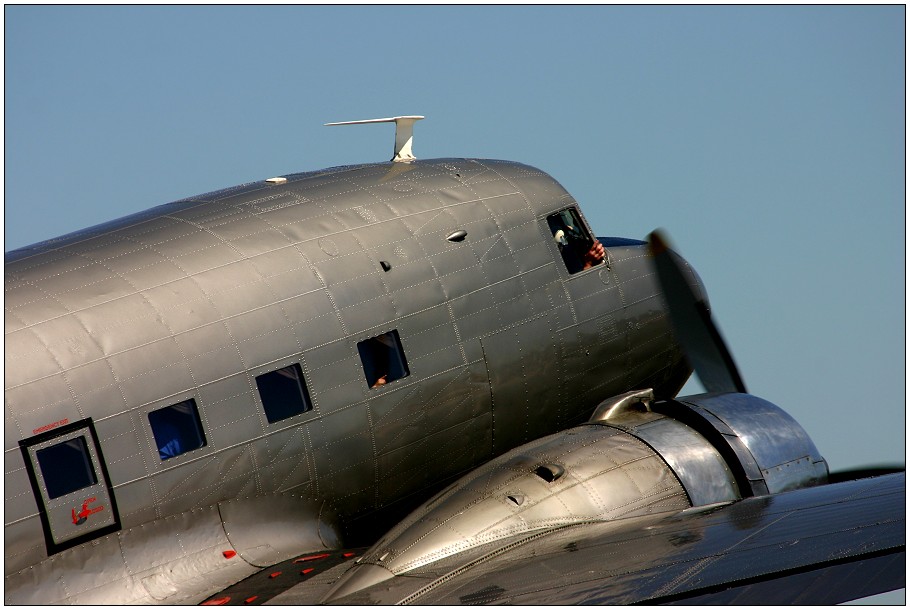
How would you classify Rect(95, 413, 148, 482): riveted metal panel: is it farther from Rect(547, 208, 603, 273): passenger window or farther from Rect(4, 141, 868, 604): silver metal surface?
Rect(547, 208, 603, 273): passenger window

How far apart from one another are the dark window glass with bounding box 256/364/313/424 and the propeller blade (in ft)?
19.1

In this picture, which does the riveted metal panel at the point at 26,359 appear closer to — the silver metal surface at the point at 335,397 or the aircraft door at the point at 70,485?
the silver metal surface at the point at 335,397

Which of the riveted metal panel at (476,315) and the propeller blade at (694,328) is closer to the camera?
the riveted metal panel at (476,315)

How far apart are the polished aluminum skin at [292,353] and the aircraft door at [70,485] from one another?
26mm

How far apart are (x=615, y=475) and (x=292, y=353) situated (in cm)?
397

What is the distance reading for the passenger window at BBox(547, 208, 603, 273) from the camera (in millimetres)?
16922

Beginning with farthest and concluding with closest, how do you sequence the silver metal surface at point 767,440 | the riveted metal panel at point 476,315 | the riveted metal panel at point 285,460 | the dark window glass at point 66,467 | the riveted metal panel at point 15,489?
the riveted metal panel at point 476,315 < the silver metal surface at point 767,440 < the riveted metal panel at point 285,460 < the dark window glass at point 66,467 < the riveted metal panel at point 15,489

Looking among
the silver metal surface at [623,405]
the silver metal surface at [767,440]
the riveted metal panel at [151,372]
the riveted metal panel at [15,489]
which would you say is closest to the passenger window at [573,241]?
the silver metal surface at [623,405]

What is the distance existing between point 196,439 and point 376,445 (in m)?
2.33

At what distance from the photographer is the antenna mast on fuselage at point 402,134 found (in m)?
17.8

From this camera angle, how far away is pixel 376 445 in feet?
48.0

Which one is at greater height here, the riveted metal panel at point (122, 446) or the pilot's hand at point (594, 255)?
the pilot's hand at point (594, 255)

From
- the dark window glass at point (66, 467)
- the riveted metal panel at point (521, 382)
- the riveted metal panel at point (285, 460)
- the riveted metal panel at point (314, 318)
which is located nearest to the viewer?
the dark window glass at point (66, 467)

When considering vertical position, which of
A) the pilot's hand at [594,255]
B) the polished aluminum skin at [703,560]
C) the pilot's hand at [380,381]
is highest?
the pilot's hand at [594,255]
